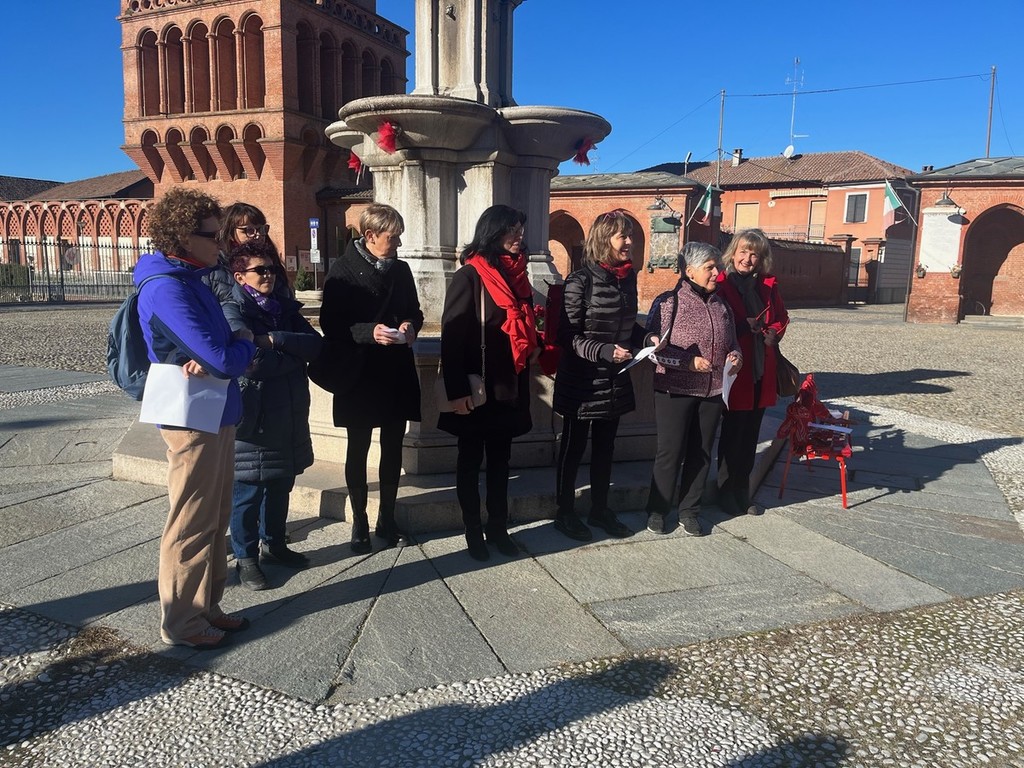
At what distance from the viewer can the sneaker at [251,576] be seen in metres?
3.35

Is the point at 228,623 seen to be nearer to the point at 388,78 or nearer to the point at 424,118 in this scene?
the point at 424,118

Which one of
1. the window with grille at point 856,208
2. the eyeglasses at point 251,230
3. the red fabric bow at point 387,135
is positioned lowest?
the eyeglasses at point 251,230

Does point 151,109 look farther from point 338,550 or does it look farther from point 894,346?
point 338,550

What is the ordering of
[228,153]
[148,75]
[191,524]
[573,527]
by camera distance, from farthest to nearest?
[148,75] < [228,153] < [573,527] < [191,524]

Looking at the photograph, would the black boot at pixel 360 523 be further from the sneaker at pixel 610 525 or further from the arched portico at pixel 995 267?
the arched portico at pixel 995 267

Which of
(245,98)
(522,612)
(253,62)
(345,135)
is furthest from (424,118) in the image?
(253,62)

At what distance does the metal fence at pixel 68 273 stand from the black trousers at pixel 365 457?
24.1m

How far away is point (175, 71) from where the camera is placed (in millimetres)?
31266

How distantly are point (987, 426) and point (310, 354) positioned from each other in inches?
290

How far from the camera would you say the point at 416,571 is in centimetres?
355

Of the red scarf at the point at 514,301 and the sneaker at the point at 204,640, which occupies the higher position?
the red scarf at the point at 514,301

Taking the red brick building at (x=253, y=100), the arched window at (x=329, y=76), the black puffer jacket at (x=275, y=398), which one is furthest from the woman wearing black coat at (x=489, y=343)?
the arched window at (x=329, y=76)

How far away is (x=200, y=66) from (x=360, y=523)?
1304 inches

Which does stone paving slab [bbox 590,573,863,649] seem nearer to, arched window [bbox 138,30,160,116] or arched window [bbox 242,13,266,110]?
arched window [bbox 242,13,266,110]
